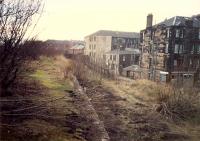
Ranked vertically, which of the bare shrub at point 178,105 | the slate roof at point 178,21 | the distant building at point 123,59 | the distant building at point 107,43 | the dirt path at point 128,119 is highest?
the slate roof at point 178,21

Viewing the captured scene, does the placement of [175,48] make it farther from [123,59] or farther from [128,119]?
[128,119]

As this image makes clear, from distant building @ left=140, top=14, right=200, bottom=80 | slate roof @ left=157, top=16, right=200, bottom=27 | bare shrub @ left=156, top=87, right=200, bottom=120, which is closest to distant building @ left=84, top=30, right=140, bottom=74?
distant building @ left=140, top=14, right=200, bottom=80

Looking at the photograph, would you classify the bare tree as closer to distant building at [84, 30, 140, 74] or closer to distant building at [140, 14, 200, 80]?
distant building at [140, 14, 200, 80]

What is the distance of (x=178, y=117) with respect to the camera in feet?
71.9

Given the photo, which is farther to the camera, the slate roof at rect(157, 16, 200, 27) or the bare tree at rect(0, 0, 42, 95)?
the slate roof at rect(157, 16, 200, 27)

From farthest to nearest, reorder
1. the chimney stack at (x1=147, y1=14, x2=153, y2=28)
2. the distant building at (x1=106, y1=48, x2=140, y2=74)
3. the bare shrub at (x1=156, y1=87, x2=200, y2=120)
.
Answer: the distant building at (x1=106, y1=48, x2=140, y2=74) → the chimney stack at (x1=147, y1=14, x2=153, y2=28) → the bare shrub at (x1=156, y1=87, x2=200, y2=120)

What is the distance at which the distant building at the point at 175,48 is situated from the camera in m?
46.4

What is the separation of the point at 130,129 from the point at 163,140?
2.26 meters

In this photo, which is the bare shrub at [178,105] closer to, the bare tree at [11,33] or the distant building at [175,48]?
the bare tree at [11,33]

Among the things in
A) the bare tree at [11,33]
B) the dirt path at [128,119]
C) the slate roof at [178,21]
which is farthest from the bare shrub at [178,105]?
the slate roof at [178,21]

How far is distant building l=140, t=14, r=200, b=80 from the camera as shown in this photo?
152ft

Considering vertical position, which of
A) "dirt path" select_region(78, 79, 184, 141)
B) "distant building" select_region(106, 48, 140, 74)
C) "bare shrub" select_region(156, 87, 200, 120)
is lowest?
"dirt path" select_region(78, 79, 184, 141)

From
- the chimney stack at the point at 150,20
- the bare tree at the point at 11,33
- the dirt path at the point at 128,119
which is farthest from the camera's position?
the chimney stack at the point at 150,20

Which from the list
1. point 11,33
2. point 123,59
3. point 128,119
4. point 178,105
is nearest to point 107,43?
point 123,59
